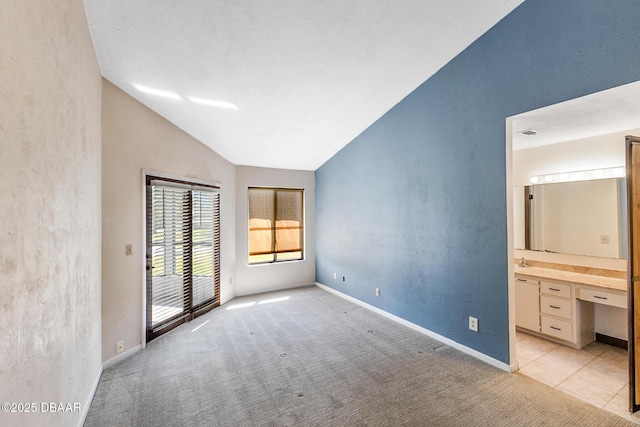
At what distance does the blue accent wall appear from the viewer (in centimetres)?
212

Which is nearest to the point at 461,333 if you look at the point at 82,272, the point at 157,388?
→ the point at 157,388

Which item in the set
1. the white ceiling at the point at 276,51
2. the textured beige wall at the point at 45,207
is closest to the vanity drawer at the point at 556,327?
the white ceiling at the point at 276,51

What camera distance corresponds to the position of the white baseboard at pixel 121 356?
107 inches

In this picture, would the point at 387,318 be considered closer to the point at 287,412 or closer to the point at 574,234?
the point at 287,412

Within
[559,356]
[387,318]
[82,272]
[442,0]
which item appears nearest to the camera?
[82,272]

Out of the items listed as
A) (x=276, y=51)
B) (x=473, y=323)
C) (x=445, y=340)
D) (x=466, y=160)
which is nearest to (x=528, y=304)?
(x=473, y=323)

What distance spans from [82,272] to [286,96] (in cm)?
256

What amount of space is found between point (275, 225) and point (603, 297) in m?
4.73

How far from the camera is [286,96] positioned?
10.7ft

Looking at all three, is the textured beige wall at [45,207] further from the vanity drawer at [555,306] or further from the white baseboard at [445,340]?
the vanity drawer at [555,306]

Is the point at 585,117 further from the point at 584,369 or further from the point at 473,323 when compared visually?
the point at 584,369

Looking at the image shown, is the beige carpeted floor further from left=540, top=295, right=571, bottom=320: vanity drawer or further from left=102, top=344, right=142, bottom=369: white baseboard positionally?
left=540, top=295, right=571, bottom=320: vanity drawer

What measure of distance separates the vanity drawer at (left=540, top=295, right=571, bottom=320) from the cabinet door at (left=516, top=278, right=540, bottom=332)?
0.19 feet

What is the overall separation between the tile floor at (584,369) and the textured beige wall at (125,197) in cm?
400
